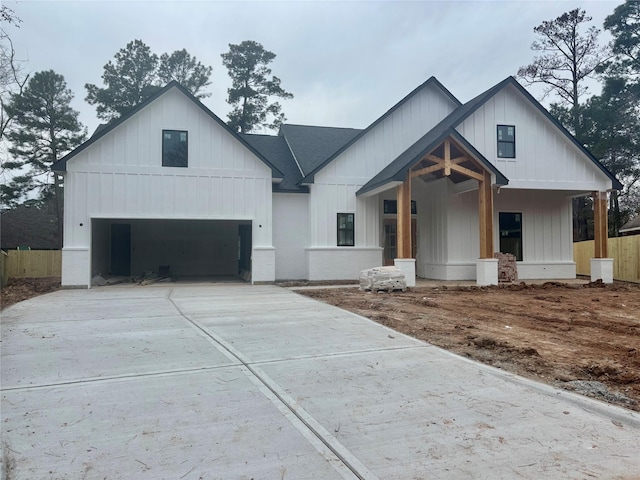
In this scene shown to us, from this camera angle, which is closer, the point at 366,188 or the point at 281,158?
the point at 366,188

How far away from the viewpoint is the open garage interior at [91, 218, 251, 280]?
18906 mm

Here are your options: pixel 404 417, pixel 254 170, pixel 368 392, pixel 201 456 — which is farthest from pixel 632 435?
pixel 254 170

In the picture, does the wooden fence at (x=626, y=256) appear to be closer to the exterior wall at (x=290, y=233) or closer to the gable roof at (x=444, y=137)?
the gable roof at (x=444, y=137)

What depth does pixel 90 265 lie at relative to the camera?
550 inches

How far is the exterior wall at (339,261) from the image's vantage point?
51.5 ft

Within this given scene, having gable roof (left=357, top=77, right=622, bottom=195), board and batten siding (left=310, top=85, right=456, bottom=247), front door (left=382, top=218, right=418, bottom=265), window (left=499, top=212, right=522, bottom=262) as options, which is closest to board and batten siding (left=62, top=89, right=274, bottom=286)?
board and batten siding (left=310, top=85, right=456, bottom=247)

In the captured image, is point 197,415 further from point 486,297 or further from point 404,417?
point 486,297

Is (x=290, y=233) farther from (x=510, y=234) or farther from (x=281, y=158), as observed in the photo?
(x=510, y=234)

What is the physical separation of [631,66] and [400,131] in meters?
19.1

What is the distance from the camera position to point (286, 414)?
350 centimetres

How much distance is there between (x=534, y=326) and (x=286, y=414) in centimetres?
564

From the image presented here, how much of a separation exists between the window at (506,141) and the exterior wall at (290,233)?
7457 mm

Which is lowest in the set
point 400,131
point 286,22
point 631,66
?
point 400,131

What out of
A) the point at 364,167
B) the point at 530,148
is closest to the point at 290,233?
the point at 364,167
